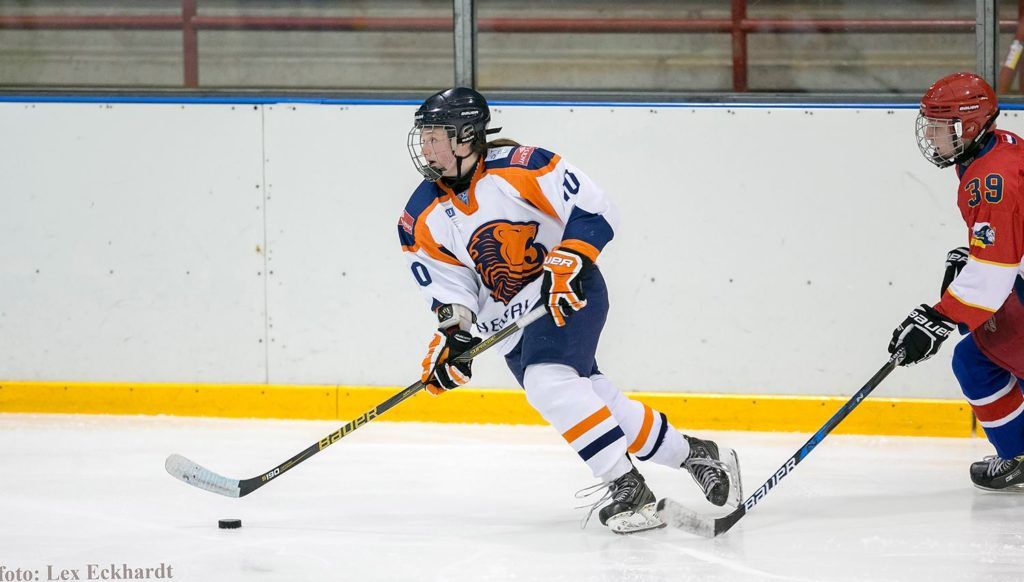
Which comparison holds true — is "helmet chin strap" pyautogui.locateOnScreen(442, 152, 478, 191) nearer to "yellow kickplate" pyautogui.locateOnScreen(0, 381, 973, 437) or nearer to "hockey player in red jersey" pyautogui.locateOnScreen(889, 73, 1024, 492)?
"hockey player in red jersey" pyautogui.locateOnScreen(889, 73, 1024, 492)

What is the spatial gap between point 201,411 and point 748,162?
2.25 m

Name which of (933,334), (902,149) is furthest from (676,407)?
(933,334)

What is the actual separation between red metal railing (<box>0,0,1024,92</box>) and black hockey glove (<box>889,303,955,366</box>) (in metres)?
1.69

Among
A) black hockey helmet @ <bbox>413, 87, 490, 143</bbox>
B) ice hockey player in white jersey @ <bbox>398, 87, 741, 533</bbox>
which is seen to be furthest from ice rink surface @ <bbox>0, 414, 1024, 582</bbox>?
black hockey helmet @ <bbox>413, 87, 490, 143</bbox>

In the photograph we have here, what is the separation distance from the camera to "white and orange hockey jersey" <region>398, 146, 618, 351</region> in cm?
290

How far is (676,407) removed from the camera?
433 cm

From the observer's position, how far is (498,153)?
2.99 m

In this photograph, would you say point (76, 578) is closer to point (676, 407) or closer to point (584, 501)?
point (584, 501)

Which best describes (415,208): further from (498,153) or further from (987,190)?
(987,190)

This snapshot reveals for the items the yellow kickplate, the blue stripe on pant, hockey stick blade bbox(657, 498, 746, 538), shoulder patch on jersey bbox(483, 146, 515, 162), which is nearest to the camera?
hockey stick blade bbox(657, 498, 746, 538)

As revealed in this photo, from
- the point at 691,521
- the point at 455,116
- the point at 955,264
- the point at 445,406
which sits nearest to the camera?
the point at 691,521

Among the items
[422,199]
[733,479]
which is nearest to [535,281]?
[422,199]

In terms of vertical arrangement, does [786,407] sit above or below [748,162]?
below

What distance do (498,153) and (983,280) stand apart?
1.24 meters
